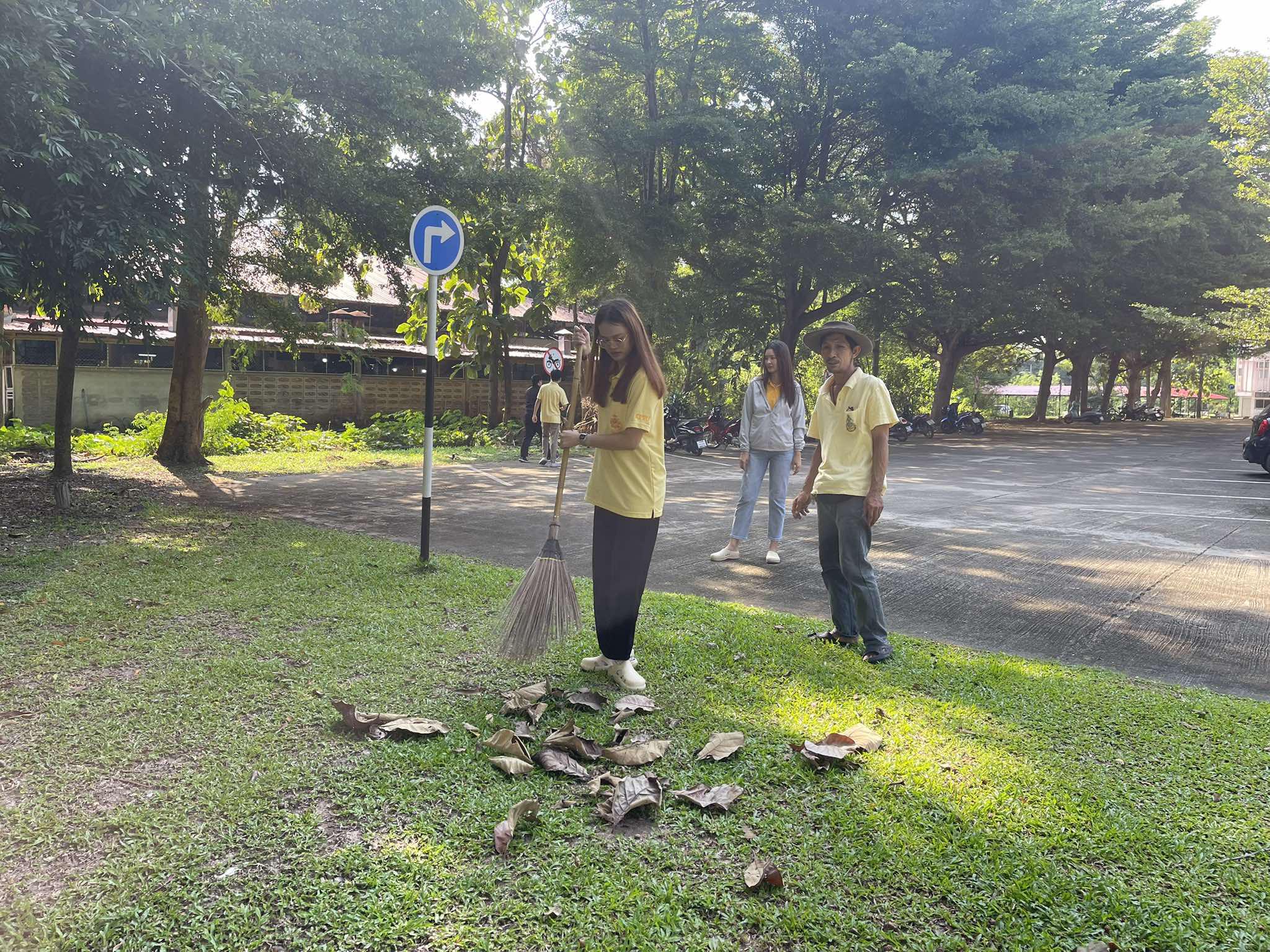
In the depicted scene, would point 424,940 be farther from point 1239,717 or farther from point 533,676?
point 1239,717

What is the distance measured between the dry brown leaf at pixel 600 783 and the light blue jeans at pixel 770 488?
427cm

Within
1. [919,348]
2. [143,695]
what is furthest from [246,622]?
[919,348]

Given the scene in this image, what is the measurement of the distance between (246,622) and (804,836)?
12.0 ft

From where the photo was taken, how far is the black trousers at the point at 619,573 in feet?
12.8

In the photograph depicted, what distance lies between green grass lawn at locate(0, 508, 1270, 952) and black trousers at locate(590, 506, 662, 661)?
0.83ft

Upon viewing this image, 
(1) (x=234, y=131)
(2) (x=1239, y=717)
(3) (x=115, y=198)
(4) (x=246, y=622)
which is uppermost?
(1) (x=234, y=131)

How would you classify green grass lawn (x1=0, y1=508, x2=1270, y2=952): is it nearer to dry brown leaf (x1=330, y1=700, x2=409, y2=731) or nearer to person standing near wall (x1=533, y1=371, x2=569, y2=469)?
dry brown leaf (x1=330, y1=700, x2=409, y2=731)

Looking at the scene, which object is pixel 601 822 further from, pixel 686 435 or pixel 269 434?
pixel 269 434

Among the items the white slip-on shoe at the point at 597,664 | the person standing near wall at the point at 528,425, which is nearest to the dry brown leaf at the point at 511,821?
the white slip-on shoe at the point at 597,664

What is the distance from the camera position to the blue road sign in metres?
6.51

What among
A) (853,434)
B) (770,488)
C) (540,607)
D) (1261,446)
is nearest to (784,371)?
(770,488)

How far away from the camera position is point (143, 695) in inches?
147

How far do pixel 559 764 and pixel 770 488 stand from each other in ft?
14.3

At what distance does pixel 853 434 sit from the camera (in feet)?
14.9
